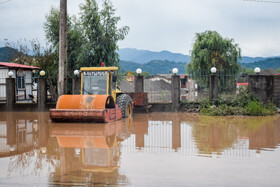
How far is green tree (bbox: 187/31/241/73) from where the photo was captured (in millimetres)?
30125

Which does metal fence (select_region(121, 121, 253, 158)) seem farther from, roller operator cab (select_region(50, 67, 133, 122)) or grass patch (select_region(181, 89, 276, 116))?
grass patch (select_region(181, 89, 276, 116))

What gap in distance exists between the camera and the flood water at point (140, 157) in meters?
5.01

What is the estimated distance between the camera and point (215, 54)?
30734 millimetres

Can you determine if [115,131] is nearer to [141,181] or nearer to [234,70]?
[141,181]

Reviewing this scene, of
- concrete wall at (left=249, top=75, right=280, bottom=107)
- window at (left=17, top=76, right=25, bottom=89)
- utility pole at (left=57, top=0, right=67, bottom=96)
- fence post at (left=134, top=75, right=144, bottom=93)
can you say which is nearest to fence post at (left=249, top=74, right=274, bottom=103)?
concrete wall at (left=249, top=75, right=280, bottom=107)

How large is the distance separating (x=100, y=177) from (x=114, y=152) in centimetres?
198

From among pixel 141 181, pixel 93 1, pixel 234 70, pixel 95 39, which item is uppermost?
pixel 93 1

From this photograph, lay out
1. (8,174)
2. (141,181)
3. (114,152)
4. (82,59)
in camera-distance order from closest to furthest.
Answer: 1. (141,181)
2. (8,174)
3. (114,152)
4. (82,59)

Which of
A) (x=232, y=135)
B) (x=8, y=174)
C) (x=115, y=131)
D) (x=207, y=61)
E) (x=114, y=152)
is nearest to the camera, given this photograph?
(x=8, y=174)

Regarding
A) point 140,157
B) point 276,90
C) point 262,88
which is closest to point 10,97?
point 262,88

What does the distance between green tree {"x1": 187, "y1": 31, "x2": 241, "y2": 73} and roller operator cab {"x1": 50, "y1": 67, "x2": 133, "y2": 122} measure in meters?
17.6

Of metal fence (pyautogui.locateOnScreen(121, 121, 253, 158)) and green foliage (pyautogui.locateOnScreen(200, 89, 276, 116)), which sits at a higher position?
green foliage (pyautogui.locateOnScreen(200, 89, 276, 116))

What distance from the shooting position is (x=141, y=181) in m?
4.90

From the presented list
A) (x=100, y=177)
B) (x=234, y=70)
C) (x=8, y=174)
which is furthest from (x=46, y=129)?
(x=234, y=70)
